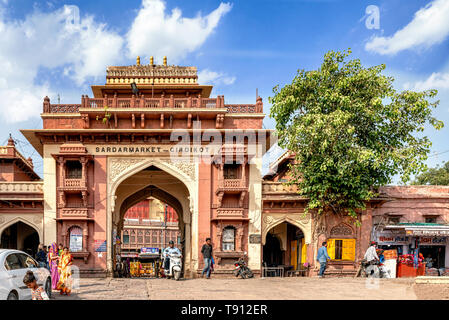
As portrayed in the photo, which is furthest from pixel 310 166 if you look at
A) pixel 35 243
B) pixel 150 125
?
pixel 35 243

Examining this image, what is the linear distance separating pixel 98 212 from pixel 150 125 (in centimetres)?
430

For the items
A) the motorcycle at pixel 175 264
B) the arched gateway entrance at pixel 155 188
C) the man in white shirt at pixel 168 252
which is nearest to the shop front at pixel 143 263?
the arched gateway entrance at pixel 155 188

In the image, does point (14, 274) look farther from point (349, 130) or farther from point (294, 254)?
point (294, 254)

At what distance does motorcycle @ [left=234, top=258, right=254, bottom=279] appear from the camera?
1792cm

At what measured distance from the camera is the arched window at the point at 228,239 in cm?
1892

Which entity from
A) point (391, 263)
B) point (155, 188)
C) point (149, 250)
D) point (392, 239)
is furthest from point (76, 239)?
point (149, 250)

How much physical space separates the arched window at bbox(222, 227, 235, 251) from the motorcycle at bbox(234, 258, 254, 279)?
105 centimetres

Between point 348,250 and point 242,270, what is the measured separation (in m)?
4.70

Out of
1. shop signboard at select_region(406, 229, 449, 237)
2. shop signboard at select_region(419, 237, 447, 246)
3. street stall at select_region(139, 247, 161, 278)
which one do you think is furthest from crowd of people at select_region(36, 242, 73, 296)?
street stall at select_region(139, 247, 161, 278)

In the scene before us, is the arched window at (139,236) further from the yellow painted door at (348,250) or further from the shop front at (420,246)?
the shop front at (420,246)

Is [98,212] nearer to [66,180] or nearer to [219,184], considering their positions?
[66,180]

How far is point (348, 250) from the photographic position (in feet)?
62.3

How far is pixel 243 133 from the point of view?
63.0ft

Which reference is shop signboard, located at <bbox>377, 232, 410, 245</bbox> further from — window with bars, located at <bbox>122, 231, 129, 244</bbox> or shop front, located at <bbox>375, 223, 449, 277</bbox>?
window with bars, located at <bbox>122, 231, 129, 244</bbox>
